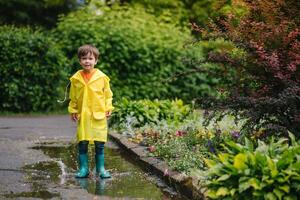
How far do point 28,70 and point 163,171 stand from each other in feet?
27.8

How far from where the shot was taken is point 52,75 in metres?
15.1

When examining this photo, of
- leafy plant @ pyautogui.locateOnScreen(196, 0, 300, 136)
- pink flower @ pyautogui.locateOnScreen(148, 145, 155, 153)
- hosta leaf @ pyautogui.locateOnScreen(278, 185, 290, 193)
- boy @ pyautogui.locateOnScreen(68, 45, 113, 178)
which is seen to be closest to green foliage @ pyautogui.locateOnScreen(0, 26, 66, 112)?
pink flower @ pyautogui.locateOnScreen(148, 145, 155, 153)

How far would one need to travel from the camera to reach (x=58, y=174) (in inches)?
290

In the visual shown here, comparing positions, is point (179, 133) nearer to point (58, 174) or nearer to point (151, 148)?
point (151, 148)

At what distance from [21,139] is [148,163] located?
3.56 metres

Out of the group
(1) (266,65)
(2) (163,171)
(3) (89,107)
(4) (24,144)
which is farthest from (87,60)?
(4) (24,144)

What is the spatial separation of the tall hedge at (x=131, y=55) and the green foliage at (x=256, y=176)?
10.8 meters

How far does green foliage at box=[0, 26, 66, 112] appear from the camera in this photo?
48.4 ft

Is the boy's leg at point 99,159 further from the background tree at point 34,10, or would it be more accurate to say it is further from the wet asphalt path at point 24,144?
the background tree at point 34,10

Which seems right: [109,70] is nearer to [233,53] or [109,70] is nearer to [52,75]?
[52,75]

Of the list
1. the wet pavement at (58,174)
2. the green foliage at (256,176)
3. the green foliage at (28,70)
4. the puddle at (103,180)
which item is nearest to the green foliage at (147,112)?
the wet pavement at (58,174)

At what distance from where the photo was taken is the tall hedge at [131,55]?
52.7 feet

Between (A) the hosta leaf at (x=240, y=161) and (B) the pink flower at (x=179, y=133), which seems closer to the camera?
(A) the hosta leaf at (x=240, y=161)

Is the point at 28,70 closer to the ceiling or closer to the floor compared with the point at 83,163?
closer to the ceiling
